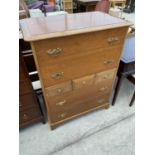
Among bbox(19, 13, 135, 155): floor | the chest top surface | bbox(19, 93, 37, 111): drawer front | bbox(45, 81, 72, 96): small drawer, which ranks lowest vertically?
bbox(19, 13, 135, 155): floor

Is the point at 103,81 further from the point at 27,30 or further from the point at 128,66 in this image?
the point at 27,30

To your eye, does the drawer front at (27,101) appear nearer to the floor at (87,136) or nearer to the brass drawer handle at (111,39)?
the floor at (87,136)

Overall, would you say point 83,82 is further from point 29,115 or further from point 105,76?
point 29,115

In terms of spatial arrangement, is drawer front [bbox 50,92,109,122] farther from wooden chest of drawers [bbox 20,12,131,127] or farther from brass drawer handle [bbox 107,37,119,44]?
brass drawer handle [bbox 107,37,119,44]

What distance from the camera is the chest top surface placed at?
2.90ft

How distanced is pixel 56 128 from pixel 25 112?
0.43 meters

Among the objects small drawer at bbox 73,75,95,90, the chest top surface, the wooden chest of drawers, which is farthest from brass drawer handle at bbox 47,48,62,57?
small drawer at bbox 73,75,95,90

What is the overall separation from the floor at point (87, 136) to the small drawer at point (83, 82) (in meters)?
0.60

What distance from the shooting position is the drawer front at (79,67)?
3.53 feet

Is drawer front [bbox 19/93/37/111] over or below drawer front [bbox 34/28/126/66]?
below

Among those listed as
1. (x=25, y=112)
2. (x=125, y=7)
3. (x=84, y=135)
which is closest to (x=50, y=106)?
(x=25, y=112)
